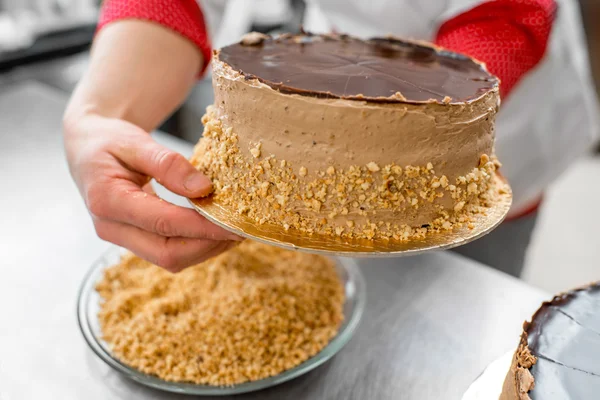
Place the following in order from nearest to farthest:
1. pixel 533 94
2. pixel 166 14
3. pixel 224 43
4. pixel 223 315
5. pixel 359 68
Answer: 1. pixel 359 68
2. pixel 223 315
3. pixel 166 14
4. pixel 533 94
5. pixel 224 43

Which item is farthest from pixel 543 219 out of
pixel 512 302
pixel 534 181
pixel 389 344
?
pixel 389 344

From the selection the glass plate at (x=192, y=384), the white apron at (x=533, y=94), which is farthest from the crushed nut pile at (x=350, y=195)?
the white apron at (x=533, y=94)

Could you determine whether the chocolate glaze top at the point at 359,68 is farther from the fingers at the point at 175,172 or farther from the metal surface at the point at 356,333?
the metal surface at the point at 356,333

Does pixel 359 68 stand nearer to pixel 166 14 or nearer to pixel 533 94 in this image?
pixel 166 14

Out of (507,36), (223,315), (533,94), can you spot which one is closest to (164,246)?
(223,315)

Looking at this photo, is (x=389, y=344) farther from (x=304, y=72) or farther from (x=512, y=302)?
(x=304, y=72)

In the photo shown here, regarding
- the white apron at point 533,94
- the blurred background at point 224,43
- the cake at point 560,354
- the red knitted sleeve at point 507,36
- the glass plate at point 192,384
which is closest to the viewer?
the cake at point 560,354

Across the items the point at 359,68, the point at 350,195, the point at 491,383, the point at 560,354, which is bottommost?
the point at 491,383

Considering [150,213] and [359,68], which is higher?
[359,68]
